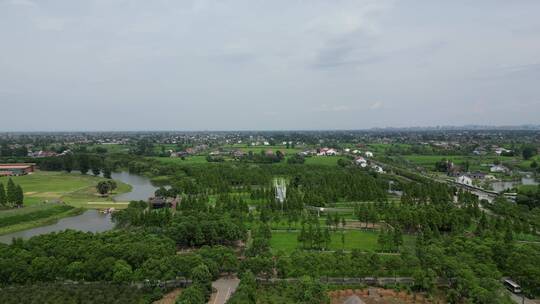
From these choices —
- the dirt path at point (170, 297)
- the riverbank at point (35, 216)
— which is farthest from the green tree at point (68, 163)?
the dirt path at point (170, 297)

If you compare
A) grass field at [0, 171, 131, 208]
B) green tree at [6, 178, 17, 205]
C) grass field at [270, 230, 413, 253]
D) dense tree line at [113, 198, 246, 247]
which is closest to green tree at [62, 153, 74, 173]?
grass field at [0, 171, 131, 208]

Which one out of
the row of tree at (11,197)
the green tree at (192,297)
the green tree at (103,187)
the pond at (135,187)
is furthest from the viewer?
the pond at (135,187)

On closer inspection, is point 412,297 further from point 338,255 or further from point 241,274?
point 241,274

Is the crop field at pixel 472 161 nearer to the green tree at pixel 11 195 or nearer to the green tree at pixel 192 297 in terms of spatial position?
the green tree at pixel 192 297

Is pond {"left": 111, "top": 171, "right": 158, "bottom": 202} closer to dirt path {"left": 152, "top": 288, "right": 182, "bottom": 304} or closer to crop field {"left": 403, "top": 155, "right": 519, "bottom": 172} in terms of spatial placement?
dirt path {"left": 152, "top": 288, "right": 182, "bottom": 304}

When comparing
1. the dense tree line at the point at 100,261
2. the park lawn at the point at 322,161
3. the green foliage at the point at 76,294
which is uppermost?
the dense tree line at the point at 100,261
